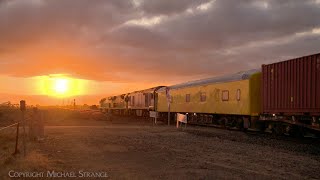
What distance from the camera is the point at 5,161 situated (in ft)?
42.5

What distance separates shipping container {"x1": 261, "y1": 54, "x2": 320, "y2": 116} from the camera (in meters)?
19.6

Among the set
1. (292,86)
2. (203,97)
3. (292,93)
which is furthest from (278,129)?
(203,97)

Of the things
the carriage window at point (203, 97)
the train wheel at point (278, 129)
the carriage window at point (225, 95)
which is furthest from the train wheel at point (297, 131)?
the carriage window at point (203, 97)

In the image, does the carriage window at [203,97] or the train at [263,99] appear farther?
the carriage window at [203,97]

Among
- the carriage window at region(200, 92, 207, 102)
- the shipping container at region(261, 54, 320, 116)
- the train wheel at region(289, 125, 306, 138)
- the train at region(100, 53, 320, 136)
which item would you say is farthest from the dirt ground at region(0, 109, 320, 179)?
the carriage window at region(200, 92, 207, 102)

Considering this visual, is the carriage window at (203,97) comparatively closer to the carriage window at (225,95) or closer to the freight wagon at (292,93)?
the carriage window at (225,95)

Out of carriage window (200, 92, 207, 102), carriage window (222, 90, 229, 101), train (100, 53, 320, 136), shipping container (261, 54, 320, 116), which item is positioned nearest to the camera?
shipping container (261, 54, 320, 116)

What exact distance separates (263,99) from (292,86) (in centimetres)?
347

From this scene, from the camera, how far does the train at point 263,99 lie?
66.0ft

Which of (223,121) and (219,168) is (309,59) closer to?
(219,168)

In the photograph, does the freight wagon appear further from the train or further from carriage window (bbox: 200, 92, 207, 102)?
carriage window (bbox: 200, 92, 207, 102)

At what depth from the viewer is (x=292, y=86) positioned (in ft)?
69.9

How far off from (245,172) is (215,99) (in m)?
21.3

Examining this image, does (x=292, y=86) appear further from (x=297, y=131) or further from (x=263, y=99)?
(x=263, y=99)
